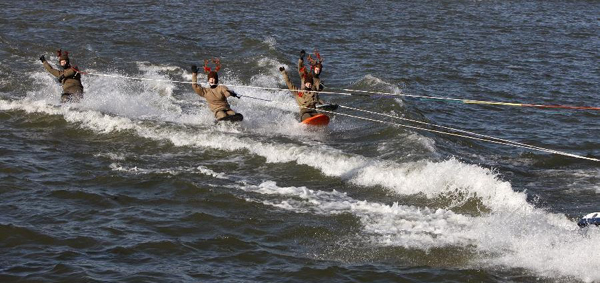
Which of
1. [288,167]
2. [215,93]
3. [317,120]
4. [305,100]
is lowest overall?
[288,167]

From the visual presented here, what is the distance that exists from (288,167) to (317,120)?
3467 millimetres

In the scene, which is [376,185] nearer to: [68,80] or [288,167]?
[288,167]

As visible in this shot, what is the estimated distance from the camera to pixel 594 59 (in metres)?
31.7

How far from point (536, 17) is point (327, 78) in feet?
61.1

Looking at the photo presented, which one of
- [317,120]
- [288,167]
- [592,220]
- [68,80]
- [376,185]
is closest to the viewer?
[592,220]

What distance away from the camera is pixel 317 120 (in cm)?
2133

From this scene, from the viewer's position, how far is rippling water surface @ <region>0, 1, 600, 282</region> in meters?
12.9

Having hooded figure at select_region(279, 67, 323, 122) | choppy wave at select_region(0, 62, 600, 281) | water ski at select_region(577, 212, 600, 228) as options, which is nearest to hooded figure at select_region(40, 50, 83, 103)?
choppy wave at select_region(0, 62, 600, 281)

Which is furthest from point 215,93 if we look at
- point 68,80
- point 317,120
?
point 68,80

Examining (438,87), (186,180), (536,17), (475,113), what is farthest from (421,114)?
(536,17)

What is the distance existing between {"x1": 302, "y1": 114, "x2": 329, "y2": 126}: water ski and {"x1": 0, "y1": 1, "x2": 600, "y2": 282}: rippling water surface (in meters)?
0.21

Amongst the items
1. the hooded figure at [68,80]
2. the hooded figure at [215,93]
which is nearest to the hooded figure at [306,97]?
the hooded figure at [215,93]

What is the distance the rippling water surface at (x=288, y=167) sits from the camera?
12.9m

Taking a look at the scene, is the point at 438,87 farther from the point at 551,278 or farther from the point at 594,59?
the point at 551,278
